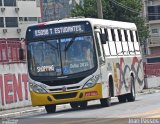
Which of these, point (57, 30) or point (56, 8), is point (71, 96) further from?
point (56, 8)

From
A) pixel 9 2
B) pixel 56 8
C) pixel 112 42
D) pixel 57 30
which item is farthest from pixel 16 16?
pixel 57 30

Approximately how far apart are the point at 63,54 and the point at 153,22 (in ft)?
239

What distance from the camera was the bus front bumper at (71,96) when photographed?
23.5 meters

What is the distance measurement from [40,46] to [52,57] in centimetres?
69

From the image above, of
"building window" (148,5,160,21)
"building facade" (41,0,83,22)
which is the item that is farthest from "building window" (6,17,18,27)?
"building window" (148,5,160,21)

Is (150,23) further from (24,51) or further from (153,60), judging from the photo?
(24,51)

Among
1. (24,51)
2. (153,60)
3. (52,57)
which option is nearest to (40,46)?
(52,57)

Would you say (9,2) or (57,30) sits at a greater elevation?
(57,30)

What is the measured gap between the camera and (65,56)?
23812mm

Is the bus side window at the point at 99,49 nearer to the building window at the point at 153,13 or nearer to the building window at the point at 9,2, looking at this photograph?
the building window at the point at 9,2

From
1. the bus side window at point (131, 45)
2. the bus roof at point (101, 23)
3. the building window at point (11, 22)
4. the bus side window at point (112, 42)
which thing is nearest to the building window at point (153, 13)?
the building window at point (11, 22)

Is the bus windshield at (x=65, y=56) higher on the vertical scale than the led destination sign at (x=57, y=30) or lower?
lower

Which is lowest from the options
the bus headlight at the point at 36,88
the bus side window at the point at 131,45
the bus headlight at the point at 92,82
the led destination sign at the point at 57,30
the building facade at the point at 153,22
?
the building facade at the point at 153,22

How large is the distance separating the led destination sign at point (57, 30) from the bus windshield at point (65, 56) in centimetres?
29
